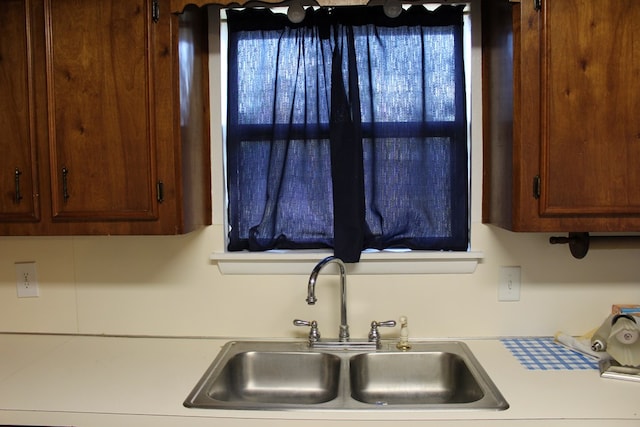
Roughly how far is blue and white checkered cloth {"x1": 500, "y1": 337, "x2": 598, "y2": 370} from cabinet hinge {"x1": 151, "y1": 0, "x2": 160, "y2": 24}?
152 centimetres

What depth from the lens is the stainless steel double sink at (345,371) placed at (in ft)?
4.98

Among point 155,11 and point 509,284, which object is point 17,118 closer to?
point 155,11

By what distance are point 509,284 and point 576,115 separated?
630 millimetres

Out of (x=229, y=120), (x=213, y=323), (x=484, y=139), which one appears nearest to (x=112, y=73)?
(x=229, y=120)

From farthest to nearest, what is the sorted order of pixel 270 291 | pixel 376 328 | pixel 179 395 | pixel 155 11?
pixel 270 291 < pixel 376 328 < pixel 155 11 < pixel 179 395

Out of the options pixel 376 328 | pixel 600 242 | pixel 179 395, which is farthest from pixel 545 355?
pixel 179 395

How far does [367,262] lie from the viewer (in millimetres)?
1672

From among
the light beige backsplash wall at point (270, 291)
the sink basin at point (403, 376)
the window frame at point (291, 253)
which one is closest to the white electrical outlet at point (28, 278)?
the light beige backsplash wall at point (270, 291)

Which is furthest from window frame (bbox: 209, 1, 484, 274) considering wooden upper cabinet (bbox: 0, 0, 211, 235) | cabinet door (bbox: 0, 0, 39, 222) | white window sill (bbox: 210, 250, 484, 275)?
cabinet door (bbox: 0, 0, 39, 222)

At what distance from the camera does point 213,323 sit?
1.73 m

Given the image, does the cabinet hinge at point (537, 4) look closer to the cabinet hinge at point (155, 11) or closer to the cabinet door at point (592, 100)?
the cabinet door at point (592, 100)

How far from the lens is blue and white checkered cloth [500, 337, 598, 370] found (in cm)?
141

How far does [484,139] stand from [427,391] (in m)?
0.88

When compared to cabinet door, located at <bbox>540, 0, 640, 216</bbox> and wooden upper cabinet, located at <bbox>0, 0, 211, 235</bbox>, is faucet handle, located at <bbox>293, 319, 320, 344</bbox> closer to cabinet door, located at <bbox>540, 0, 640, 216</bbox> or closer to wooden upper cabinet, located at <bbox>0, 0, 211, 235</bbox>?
wooden upper cabinet, located at <bbox>0, 0, 211, 235</bbox>
